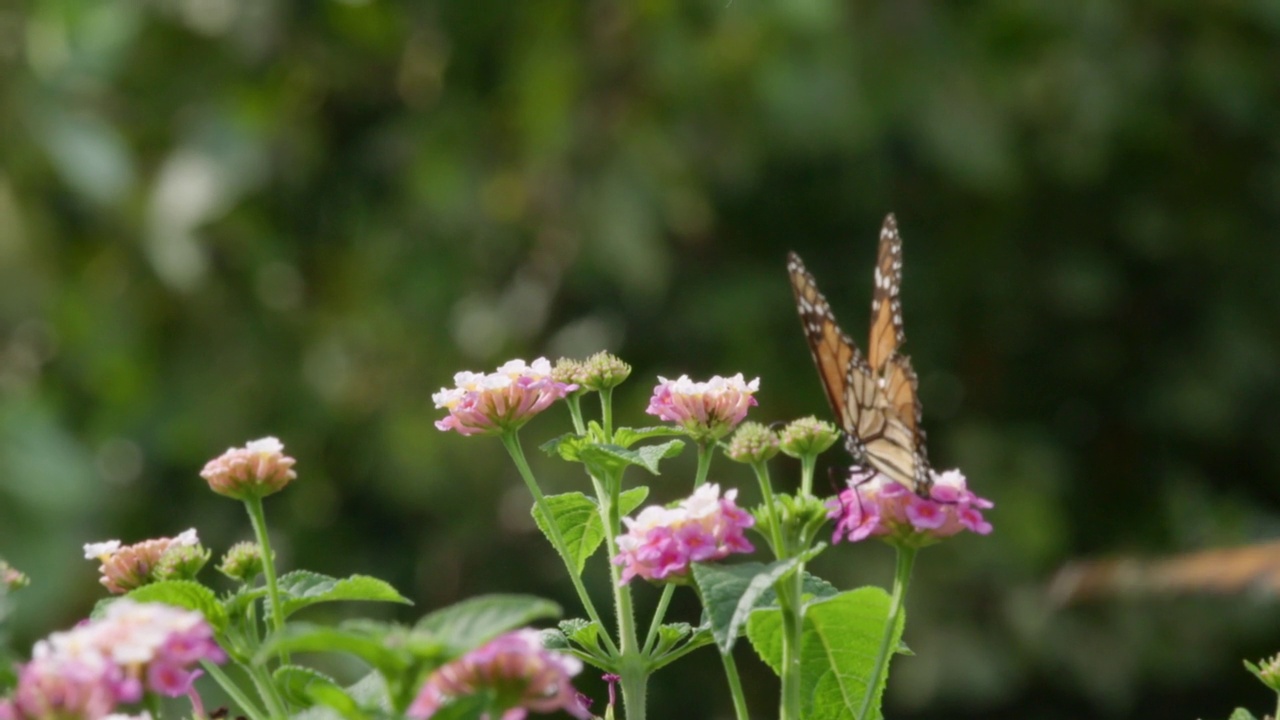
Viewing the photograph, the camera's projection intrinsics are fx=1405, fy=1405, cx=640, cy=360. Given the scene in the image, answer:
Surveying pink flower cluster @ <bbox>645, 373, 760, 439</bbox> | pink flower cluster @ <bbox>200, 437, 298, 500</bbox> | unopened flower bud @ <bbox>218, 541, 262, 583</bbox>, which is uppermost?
pink flower cluster @ <bbox>645, 373, 760, 439</bbox>

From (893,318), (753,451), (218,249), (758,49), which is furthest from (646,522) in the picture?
(218,249)

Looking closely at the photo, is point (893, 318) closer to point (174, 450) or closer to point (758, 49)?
point (758, 49)

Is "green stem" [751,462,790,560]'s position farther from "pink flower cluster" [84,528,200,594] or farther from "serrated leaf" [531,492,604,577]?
"pink flower cluster" [84,528,200,594]

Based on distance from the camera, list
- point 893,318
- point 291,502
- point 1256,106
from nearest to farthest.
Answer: point 893,318 → point 291,502 → point 1256,106

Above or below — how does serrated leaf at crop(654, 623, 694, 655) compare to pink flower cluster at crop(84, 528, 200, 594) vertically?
below

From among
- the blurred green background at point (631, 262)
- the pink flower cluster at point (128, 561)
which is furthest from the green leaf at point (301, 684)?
the blurred green background at point (631, 262)

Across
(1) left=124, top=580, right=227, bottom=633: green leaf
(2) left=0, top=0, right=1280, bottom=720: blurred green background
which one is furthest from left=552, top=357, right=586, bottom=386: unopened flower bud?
(2) left=0, top=0, right=1280, bottom=720: blurred green background
